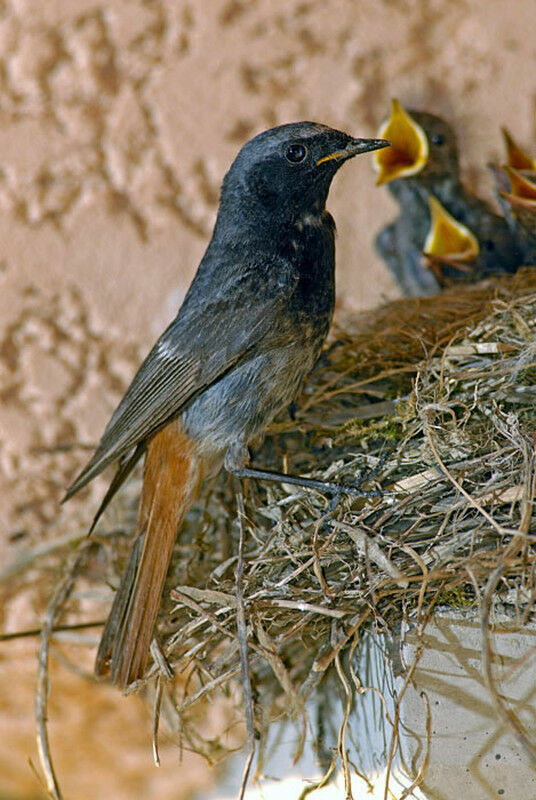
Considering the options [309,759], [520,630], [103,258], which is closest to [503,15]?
[103,258]

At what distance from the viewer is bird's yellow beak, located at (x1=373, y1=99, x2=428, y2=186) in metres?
2.09

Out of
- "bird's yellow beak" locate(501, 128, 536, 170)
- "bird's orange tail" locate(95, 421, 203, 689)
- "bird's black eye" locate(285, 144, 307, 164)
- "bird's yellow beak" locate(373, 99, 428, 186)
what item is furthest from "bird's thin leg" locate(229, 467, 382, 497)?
"bird's yellow beak" locate(501, 128, 536, 170)

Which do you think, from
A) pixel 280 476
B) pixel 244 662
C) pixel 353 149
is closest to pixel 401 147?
pixel 353 149

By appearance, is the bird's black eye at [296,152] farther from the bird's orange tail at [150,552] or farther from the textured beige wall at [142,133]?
the bird's orange tail at [150,552]

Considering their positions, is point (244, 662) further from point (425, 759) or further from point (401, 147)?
point (401, 147)

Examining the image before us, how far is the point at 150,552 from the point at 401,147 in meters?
1.22

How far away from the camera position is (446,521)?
1416mm

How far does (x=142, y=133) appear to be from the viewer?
87.0 inches

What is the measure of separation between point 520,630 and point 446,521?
0.73ft

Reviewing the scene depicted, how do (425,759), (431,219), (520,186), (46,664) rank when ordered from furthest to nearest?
(431,219), (520,186), (46,664), (425,759)

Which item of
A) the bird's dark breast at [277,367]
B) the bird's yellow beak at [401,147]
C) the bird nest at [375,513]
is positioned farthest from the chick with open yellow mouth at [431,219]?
the bird's dark breast at [277,367]

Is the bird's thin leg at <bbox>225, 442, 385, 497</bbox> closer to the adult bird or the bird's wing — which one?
the adult bird

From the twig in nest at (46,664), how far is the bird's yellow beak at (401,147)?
1.24 metres

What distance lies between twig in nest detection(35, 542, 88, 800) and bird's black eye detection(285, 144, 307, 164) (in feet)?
3.53
